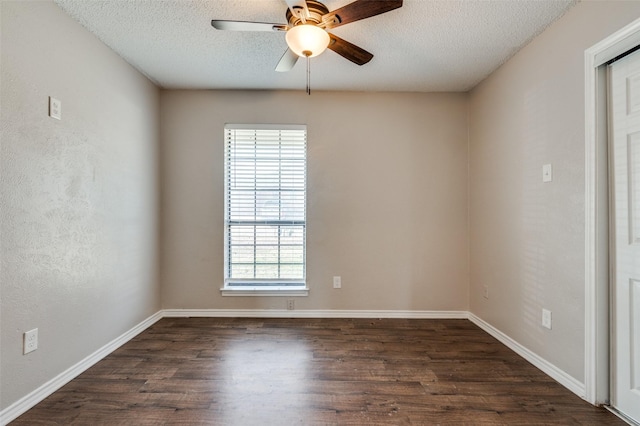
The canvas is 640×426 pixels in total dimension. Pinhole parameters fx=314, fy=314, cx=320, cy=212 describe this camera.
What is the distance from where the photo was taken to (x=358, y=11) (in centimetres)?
169

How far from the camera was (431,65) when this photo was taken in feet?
9.29

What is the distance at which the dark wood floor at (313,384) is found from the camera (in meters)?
1.78

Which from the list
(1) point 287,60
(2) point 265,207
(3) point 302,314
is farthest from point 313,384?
(1) point 287,60

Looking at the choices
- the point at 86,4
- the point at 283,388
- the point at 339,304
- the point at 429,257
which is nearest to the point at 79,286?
the point at 283,388

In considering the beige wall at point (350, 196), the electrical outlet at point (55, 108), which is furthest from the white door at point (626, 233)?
the electrical outlet at point (55, 108)

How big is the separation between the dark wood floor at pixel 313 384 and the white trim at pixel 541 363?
0.05 meters

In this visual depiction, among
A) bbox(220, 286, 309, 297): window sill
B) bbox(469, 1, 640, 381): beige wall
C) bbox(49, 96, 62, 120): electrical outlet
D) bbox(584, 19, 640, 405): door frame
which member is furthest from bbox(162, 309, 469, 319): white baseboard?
bbox(49, 96, 62, 120): electrical outlet

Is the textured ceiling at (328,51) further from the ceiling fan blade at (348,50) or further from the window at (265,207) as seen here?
the window at (265,207)

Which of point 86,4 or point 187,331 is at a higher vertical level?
point 86,4

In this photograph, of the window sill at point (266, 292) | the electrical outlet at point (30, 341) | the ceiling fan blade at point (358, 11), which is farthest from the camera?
the window sill at point (266, 292)

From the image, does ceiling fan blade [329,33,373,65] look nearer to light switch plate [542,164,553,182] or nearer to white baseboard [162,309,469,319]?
light switch plate [542,164,553,182]

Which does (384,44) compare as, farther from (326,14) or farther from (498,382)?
(498,382)

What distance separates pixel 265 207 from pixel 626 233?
9.53 ft

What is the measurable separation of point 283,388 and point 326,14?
7.58 ft
